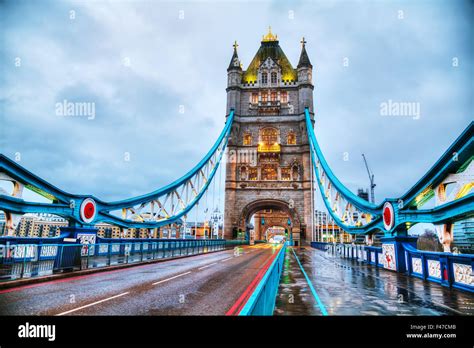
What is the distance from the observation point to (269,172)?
168ft

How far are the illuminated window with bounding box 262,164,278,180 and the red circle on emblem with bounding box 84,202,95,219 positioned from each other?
37.5 metres

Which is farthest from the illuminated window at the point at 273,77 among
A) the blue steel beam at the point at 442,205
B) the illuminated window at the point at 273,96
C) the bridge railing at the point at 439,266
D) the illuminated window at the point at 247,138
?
the bridge railing at the point at 439,266

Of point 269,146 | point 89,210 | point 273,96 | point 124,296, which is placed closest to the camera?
point 124,296

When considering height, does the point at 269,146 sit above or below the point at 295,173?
above

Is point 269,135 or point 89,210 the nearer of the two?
point 89,210

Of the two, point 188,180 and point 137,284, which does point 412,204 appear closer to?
point 137,284

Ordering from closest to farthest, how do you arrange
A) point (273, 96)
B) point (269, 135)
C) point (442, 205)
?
point (442, 205), point (269, 135), point (273, 96)

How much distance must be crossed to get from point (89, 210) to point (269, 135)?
40.3 meters

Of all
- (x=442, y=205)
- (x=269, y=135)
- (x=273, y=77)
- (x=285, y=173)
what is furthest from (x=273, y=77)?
(x=442, y=205)

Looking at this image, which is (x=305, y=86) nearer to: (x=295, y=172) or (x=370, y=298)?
(x=295, y=172)
